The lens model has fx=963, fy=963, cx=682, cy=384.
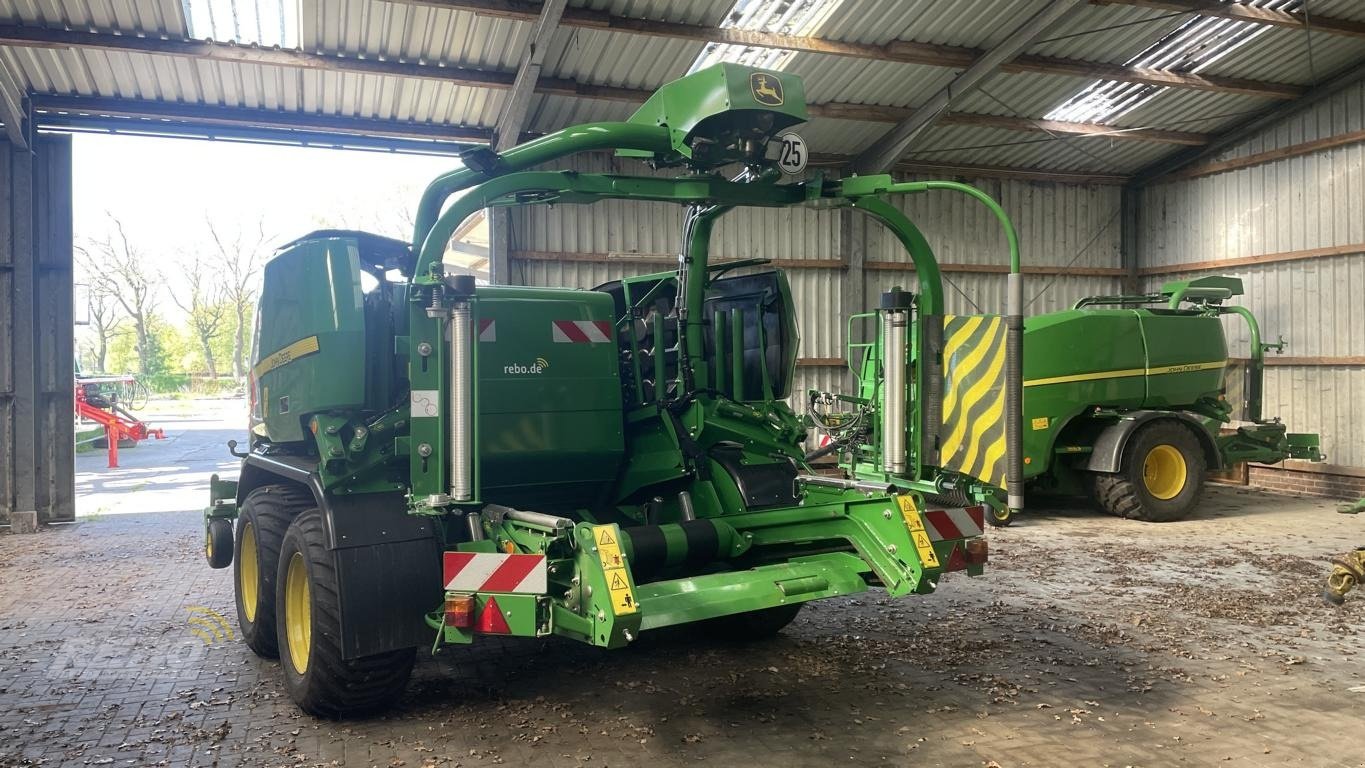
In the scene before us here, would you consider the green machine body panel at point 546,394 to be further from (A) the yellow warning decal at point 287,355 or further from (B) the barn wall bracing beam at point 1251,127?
(B) the barn wall bracing beam at point 1251,127

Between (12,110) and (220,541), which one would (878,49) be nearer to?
(220,541)

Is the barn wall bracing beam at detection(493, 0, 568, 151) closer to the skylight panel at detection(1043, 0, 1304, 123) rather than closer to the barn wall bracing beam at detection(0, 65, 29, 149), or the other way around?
the barn wall bracing beam at detection(0, 65, 29, 149)

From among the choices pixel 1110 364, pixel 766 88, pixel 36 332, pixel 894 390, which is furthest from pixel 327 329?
pixel 1110 364

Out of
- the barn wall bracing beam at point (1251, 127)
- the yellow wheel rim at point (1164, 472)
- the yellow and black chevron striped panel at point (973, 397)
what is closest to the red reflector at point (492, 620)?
the yellow and black chevron striped panel at point (973, 397)

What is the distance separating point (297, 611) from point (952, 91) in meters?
9.71

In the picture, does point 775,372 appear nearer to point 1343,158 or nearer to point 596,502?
point 596,502

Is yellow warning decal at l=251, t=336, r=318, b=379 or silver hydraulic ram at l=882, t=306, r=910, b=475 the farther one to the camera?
yellow warning decal at l=251, t=336, r=318, b=379

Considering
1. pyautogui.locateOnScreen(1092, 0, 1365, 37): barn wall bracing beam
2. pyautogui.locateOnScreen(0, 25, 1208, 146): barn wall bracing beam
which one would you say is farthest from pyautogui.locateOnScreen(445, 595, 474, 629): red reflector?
pyautogui.locateOnScreen(1092, 0, 1365, 37): barn wall bracing beam

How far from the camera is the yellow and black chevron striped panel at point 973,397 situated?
4.71 m

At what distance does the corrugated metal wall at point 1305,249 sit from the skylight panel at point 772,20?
24.1ft

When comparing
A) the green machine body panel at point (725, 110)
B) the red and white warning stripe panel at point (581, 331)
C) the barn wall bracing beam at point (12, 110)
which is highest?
the barn wall bracing beam at point (12, 110)

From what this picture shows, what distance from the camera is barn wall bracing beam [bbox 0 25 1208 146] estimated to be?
8836 millimetres

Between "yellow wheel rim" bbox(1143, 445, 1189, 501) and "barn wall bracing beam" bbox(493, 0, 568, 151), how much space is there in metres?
7.63

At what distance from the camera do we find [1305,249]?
12.9 m
